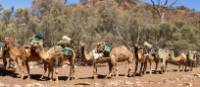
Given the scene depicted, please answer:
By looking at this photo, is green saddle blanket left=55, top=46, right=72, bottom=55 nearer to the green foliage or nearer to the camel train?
the camel train

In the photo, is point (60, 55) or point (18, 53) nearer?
point (60, 55)

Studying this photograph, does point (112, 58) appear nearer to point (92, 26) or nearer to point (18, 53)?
point (18, 53)

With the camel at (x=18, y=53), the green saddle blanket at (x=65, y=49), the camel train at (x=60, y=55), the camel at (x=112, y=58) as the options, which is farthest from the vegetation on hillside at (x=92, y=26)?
the green saddle blanket at (x=65, y=49)

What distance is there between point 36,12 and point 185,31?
1368 centimetres

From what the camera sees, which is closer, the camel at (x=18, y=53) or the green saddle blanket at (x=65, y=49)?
the green saddle blanket at (x=65, y=49)

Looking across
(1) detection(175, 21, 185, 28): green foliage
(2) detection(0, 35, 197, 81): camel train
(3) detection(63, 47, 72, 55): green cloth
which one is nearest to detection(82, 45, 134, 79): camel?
(2) detection(0, 35, 197, 81): camel train

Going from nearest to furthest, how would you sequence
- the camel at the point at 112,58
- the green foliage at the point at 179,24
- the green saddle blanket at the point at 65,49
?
the green saddle blanket at the point at 65,49
the camel at the point at 112,58
the green foliage at the point at 179,24

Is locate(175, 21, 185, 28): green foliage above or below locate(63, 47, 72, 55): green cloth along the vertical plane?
above

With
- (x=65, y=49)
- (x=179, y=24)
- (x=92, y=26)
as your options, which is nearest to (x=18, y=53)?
(x=65, y=49)

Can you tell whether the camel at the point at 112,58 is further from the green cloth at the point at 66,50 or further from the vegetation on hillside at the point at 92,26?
the vegetation on hillside at the point at 92,26

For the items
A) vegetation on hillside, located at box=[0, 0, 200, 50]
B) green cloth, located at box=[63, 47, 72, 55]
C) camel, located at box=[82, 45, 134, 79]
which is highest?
vegetation on hillside, located at box=[0, 0, 200, 50]

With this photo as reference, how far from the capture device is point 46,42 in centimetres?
3350

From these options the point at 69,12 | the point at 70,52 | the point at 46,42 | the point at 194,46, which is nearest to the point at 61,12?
the point at 69,12

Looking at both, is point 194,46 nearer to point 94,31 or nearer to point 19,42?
point 94,31
